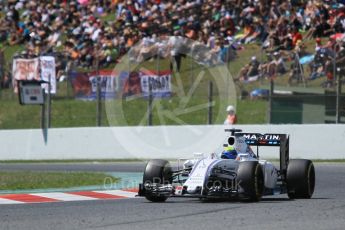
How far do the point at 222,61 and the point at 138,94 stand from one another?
8.12 ft

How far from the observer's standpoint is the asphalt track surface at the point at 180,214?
9.23m

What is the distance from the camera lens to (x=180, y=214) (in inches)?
413

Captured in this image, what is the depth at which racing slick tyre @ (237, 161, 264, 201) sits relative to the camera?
38.8 ft

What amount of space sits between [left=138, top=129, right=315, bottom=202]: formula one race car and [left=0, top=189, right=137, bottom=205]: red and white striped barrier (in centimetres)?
145

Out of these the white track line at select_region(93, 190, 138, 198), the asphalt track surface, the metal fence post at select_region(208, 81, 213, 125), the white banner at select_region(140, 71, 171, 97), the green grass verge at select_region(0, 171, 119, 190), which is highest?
the white banner at select_region(140, 71, 171, 97)

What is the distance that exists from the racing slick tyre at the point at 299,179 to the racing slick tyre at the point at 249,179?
0.92 metres

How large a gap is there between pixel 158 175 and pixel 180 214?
227 centimetres

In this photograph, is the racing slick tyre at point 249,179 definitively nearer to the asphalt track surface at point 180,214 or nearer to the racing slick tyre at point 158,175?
the asphalt track surface at point 180,214

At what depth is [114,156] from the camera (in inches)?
954

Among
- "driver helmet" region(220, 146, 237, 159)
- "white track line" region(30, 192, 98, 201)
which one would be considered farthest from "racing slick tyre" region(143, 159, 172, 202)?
"white track line" region(30, 192, 98, 201)

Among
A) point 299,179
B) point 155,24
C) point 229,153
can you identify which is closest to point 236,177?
point 229,153

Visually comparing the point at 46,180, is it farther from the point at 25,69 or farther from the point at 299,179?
the point at 25,69

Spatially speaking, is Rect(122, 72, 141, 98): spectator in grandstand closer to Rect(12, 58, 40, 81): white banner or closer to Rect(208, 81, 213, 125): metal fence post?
Rect(208, 81, 213, 125): metal fence post

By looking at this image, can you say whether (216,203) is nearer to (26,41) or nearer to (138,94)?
(138,94)
